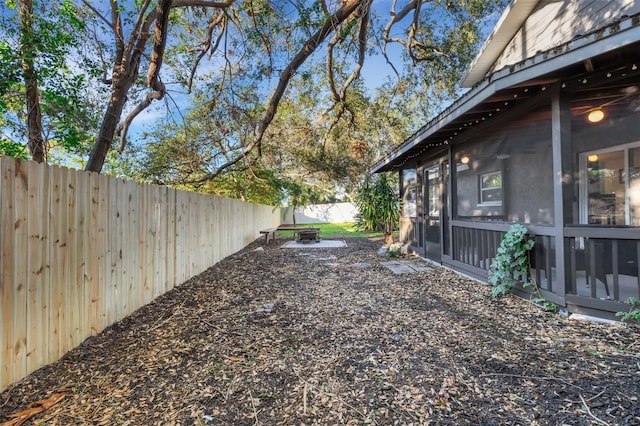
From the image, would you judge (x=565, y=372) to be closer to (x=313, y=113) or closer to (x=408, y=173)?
(x=408, y=173)

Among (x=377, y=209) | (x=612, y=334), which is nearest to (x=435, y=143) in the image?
(x=377, y=209)

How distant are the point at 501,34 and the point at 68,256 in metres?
8.83

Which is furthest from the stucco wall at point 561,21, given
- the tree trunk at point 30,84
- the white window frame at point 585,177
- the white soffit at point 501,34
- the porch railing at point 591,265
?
the tree trunk at point 30,84

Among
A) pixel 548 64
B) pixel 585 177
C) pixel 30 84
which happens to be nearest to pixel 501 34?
pixel 585 177

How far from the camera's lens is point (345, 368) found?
8.50 feet

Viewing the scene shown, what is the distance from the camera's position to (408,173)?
9.40m

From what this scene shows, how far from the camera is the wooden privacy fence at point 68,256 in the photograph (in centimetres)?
226

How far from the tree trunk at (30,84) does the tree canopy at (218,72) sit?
23 millimetres

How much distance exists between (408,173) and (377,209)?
1461 mm

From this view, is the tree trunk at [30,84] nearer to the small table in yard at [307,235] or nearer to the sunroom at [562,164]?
the sunroom at [562,164]

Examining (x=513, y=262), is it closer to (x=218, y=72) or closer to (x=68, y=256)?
(x=68, y=256)

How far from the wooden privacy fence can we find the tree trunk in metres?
2.73

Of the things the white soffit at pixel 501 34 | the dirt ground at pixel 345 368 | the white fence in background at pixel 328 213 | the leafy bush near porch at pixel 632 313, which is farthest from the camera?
the white fence in background at pixel 328 213

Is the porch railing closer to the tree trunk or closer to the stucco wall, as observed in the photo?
the stucco wall
